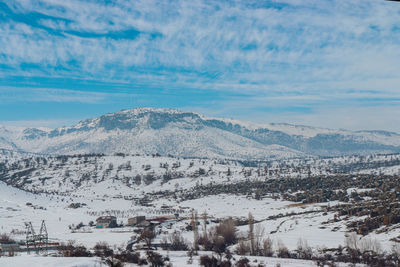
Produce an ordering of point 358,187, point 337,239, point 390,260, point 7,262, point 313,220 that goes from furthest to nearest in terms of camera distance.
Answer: point 358,187
point 313,220
point 337,239
point 390,260
point 7,262

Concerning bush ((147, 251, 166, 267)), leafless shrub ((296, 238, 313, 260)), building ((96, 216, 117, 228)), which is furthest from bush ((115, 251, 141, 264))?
building ((96, 216, 117, 228))

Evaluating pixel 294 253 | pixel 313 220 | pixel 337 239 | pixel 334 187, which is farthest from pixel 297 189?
pixel 294 253

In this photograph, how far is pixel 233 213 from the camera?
137 meters

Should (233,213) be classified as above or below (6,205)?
below

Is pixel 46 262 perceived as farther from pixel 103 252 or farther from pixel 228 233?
pixel 228 233

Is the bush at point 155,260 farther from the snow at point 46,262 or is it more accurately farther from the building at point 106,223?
the building at point 106,223

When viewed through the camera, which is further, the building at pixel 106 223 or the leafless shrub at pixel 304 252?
the building at pixel 106 223

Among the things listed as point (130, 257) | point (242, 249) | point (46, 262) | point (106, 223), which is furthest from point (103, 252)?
point (106, 223)

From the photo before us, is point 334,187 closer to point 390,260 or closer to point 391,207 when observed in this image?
point 391,207

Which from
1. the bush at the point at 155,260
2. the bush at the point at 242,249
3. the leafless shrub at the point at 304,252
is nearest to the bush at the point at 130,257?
the bush at the point at 155,260

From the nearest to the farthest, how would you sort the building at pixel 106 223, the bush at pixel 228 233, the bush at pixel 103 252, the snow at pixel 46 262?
1. the snow at pixel 46 262
2. the bush at pixel 103 252
3. the bush at pixel 228 233
4. the building at pixel 106 223

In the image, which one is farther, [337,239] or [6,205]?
[6,205]

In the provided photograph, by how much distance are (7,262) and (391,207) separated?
85.5 m

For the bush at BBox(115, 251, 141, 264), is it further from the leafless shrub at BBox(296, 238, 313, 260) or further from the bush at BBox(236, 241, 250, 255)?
the leafless shrub at BBox(296, 238, 313, 260)
